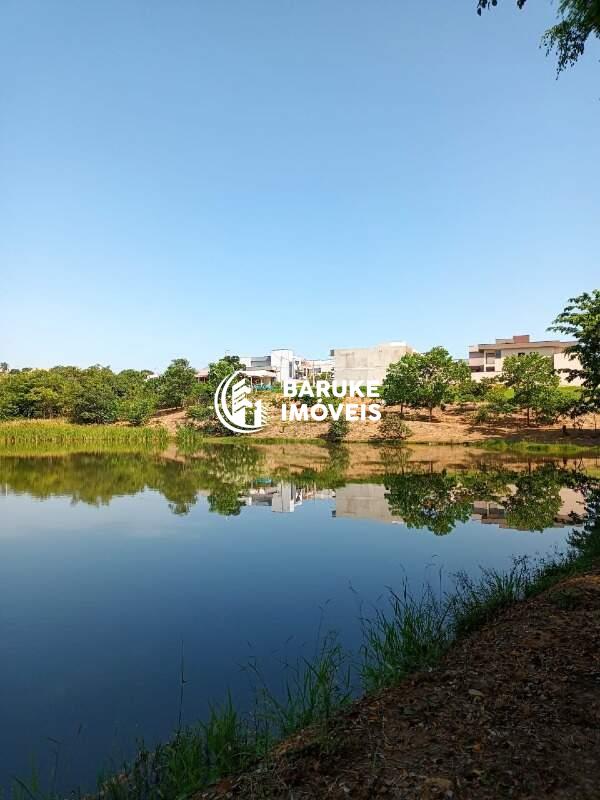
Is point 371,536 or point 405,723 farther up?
point 405,723

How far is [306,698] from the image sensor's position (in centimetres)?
434

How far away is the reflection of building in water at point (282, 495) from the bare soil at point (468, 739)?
9.95 meters

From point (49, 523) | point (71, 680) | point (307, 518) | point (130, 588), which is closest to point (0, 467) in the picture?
point (49, 523)

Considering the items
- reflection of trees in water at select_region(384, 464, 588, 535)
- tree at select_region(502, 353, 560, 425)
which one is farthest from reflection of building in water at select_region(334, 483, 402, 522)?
tree at select_region(502, 353, 560, 425)

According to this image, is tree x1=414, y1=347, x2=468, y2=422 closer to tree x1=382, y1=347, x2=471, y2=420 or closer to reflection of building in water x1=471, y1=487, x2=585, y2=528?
tree x1=382, y1=347, x2=471, y2=420

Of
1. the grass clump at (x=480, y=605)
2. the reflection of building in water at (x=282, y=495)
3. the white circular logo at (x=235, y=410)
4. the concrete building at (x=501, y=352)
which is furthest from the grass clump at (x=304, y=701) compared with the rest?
the concrete building at (x=501, y=352)

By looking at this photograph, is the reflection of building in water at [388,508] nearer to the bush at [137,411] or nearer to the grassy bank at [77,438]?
Result: the grassy bank at [77,438]

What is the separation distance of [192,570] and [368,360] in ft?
147

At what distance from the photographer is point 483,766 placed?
Answer: 2.62 metres

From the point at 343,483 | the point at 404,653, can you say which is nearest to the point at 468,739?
the point at 404,653

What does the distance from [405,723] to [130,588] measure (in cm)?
575

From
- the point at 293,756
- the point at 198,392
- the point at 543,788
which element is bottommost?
the point at 293,756

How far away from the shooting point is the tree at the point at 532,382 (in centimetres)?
2933

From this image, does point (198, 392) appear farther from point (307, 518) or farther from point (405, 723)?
point (405, 723)
